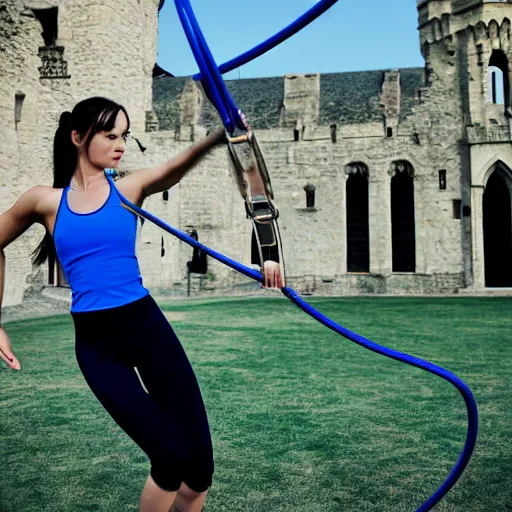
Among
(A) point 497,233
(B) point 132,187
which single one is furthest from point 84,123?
(A) point 497,233

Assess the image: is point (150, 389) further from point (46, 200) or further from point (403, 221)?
point (403, 221)

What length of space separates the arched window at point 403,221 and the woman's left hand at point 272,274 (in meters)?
19.6

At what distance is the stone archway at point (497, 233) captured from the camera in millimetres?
20375

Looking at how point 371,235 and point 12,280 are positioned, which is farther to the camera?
point 371,235

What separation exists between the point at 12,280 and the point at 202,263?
845cm

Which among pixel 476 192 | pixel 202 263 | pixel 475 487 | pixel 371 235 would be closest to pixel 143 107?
pixel 202 263

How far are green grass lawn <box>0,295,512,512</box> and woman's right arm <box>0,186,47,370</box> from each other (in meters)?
1.17

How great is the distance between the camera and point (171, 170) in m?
1.62

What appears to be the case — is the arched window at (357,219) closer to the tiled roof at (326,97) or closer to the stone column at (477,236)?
the tiled roof at (326,97)

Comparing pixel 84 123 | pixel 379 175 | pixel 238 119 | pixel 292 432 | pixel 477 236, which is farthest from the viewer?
pixel 379 175

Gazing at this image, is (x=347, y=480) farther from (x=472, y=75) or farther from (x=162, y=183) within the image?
(x=472, y=75)

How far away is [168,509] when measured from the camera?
1.54 meters

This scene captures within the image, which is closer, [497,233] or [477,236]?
[477,236]

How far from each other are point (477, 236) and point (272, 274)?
19075 millimetres
